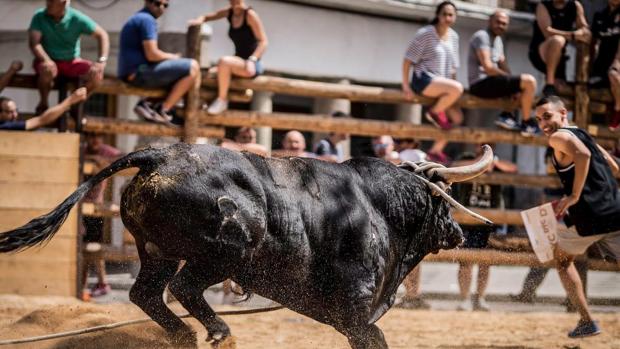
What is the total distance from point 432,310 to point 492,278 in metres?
3.46

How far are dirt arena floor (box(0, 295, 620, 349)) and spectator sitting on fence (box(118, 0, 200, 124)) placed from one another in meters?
1.88

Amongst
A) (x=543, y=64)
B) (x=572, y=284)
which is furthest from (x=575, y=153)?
(x=543, y=64)

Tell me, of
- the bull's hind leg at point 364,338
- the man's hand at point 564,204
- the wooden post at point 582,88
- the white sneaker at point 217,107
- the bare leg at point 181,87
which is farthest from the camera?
the wooden post at point 582,88

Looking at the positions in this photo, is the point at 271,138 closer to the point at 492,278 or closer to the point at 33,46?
the point at 492,278

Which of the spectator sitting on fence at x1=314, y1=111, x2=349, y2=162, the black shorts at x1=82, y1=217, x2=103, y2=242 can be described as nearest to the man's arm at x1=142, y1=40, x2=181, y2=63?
the black shorts at x1=82, y1=217, x2=103, y2=242

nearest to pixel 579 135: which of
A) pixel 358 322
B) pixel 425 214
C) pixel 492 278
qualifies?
pixel 425 214

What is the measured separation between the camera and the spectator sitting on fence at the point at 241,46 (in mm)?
9539

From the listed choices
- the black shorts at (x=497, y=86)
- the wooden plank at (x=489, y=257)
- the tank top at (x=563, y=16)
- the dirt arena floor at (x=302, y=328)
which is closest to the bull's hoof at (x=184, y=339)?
the dirt arena floor at (x=302, y=328)

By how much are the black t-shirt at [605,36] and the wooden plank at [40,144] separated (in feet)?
18.1

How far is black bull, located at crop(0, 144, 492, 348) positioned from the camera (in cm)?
539

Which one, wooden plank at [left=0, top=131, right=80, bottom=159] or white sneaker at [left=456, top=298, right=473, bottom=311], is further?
white sneaker at [left=456, top=298, right=473, bottom=311]

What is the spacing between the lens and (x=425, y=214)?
632 centimetres

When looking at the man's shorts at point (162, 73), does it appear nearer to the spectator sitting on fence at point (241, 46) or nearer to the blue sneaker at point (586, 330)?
the spectator sitting on fence at point (241, 46)

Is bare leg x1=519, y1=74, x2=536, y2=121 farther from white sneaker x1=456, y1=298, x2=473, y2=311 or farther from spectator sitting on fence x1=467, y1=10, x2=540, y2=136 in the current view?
white sneaker x1=456, y1=298, x2=473, y2=311
